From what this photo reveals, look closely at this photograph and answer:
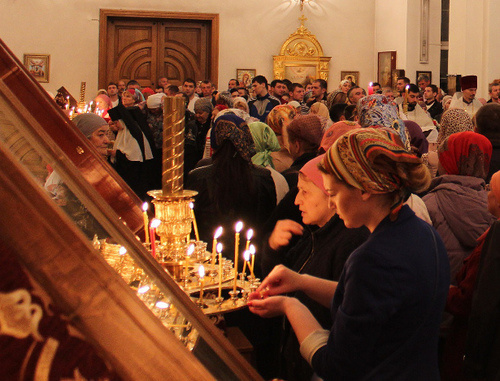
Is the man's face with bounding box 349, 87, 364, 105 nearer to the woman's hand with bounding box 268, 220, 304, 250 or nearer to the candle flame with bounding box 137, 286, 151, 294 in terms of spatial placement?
the woman's hand with bounding box 268, 220, 304, 250

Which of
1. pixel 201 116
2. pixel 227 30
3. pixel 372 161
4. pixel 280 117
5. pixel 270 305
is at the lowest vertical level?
pixel 270 305

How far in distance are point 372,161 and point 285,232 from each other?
86 centimetres

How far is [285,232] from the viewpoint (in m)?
2.30

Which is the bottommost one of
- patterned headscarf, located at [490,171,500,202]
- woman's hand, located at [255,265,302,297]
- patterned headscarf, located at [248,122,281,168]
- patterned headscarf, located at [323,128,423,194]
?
woman's hand, located at [255,265,302,297]

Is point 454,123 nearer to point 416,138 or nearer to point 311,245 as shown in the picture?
point 416,138

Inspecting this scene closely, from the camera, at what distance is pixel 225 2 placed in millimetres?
16375

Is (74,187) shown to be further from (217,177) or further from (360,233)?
(217,177)

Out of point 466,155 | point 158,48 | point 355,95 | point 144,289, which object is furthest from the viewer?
point 158,48

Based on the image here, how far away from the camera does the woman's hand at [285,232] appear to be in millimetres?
2285

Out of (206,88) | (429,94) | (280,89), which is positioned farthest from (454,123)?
(206,88)

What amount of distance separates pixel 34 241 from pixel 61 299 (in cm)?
6

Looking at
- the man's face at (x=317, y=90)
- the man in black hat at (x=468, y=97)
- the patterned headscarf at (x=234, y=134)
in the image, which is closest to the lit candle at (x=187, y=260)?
the patterned headscarf at (x=234, y=134)

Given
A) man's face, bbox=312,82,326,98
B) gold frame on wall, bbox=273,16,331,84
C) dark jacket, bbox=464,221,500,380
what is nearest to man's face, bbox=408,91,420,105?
man's face, bbox=312,82,326,98

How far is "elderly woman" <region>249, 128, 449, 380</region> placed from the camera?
1.39 m
